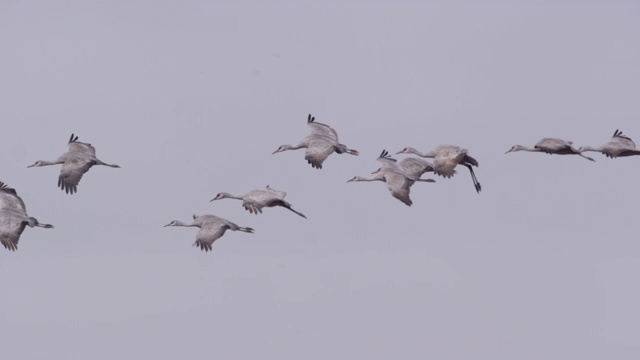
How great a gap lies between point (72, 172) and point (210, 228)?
4.39 metres

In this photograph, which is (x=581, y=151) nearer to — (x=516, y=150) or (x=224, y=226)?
(x=516, y=150)

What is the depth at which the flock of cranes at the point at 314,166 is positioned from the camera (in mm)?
69625

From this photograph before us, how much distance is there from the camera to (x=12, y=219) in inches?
2761

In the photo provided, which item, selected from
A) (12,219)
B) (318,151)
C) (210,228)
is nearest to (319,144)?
(318,151)

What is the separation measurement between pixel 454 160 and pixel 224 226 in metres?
6.44

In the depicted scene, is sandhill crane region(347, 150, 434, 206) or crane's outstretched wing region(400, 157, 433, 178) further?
crane's outstretched wing region(400, 157, 433, 178)

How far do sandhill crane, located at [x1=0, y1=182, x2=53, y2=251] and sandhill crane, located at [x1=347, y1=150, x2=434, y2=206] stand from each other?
9.16 metres

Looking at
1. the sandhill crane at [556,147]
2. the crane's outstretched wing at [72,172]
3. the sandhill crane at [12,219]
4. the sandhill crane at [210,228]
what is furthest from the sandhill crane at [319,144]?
the sandhill crane at [12,219]

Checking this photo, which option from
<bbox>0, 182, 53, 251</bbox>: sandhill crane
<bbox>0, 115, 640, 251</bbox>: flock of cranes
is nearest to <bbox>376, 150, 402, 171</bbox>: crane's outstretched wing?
<bbox>0, 115, 640, 251</bbox>: flock of cranes

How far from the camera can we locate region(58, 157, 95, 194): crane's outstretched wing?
7150cm

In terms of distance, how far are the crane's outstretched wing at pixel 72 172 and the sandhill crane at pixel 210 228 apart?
3.42 metres

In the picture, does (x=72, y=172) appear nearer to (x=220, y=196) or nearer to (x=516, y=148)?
(x=220, y=196)

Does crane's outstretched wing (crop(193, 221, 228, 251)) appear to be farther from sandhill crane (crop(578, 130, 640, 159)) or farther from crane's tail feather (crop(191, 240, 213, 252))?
sandhill crane (crop(578, 130, 640, 159))

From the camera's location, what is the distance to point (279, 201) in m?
70.4
